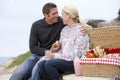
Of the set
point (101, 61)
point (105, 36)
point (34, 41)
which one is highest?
point (105, 36)

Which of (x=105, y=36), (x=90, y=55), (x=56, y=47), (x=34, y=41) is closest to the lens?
(x=90, y=55)

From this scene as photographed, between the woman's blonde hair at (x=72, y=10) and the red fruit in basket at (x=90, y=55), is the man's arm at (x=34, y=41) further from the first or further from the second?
the red fruit in basket at (x=90, y=55)

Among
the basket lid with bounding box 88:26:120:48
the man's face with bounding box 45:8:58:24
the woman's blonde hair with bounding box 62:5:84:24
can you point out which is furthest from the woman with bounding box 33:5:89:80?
the man's face with bounding box 45:8:58:24

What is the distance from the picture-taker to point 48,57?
6297mm

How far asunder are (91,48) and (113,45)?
454mm

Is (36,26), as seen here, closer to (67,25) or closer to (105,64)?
(67,25)

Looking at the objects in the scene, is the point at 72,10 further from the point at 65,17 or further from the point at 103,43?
the point at 103,43

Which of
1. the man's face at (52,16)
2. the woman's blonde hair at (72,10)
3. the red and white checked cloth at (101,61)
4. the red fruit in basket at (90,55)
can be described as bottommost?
the red and white checked cloth at (101,61)

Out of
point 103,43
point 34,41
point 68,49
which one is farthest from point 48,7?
point 103,43

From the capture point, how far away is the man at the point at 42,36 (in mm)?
6620

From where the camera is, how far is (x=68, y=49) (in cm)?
623

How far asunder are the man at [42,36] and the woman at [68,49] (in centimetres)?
34

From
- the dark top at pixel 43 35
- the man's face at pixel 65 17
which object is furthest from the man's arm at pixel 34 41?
the man's face at pixel 65 17

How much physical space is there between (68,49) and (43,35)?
67cm
